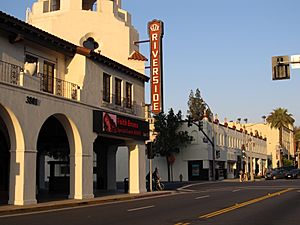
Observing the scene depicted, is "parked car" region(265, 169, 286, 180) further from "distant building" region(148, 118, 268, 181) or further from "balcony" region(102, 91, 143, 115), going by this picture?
"balcony" region(102, 91, 143, 115)

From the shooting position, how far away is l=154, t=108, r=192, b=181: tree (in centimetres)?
6184

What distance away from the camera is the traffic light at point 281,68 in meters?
19.5

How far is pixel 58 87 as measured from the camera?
24859mm

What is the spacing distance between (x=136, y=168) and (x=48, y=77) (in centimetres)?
976

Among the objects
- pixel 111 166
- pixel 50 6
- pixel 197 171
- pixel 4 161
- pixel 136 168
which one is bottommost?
pixel 197 171

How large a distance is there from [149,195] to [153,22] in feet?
40.0

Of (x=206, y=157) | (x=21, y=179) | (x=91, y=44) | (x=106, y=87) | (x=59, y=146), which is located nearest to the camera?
(x=21, y=179)

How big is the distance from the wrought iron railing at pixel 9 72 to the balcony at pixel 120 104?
7.15 meters

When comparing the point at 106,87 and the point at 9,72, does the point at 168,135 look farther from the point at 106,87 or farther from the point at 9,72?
the point at 9,72

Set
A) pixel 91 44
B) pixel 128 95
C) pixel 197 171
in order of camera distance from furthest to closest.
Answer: pixel 197 171 < pixel 91 44 < pixel 128 95

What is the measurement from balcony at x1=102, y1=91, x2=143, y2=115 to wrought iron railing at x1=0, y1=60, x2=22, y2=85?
7.15 meters

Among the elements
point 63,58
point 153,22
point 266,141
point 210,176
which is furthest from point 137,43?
point 266,141

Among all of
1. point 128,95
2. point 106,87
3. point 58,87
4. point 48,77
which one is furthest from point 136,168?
point 48,77

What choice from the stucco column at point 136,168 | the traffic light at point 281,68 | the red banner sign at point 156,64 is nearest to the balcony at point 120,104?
the red banner sign at point 156,64
